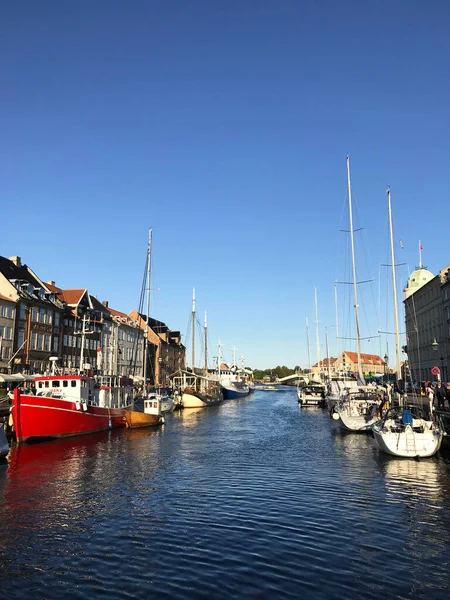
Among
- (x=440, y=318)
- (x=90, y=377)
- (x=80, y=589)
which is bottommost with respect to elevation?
(x=80, y=589)

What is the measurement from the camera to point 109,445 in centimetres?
3784

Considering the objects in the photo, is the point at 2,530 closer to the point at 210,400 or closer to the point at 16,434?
the point at 16,434

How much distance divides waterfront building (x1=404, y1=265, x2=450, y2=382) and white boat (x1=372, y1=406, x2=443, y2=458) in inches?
1548

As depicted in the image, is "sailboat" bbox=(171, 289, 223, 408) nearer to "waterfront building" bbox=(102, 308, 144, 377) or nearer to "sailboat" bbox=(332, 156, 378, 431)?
"waterfront building" bbox=(102, 308, 144, 377)

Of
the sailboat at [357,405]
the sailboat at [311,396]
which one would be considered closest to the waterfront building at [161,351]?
the sailboat at [311,396]

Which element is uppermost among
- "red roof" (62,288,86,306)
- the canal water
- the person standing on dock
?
"red roof" (62,288,86,306)

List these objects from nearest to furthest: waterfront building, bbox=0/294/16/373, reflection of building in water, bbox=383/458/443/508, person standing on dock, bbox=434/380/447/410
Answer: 1. reflection of building in water, bbox=383/458/443/508
2. person standing on dock, bbox=434/380/447/410
3. waterfront building, bbox=0/294/16/373

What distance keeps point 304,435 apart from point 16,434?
2422 centimetres

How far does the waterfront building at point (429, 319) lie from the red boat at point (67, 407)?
41555 mm

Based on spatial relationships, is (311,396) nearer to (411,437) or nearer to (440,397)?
(440,397)

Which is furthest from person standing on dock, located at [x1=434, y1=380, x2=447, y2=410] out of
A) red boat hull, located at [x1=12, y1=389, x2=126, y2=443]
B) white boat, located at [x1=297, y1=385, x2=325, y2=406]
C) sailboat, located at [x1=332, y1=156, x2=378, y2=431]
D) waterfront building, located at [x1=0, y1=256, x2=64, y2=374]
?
white boat, located at [x1=297, y1=385, x2=325, y2=406]

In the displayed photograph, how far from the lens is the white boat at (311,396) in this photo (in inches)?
3602

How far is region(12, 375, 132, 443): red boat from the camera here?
36938 mm

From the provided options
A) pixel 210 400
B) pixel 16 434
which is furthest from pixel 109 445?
pixel 210 400
